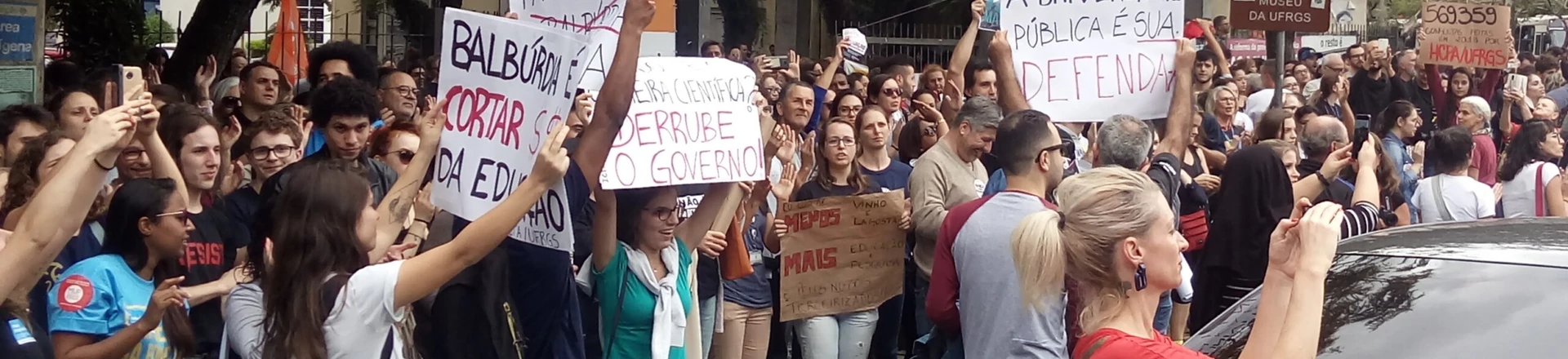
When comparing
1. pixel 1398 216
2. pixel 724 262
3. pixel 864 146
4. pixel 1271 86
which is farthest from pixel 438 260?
pixel 1271 86

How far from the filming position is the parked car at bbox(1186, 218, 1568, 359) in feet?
10.3

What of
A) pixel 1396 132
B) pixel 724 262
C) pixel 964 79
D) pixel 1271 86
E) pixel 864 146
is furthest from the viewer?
pixel 1271 86

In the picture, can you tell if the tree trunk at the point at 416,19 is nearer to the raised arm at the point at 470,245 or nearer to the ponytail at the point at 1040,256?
the raised arm at the point at 470,245

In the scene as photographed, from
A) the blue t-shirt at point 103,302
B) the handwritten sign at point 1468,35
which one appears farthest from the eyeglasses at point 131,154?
the handwritten sign at point 1468,35

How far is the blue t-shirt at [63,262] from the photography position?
430cm

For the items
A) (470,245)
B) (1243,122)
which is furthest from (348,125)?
(1243,122)

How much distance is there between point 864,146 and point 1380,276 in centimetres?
397

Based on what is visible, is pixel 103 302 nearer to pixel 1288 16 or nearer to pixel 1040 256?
pixel 1040 256

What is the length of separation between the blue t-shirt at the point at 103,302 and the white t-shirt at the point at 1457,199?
5531 millimetres

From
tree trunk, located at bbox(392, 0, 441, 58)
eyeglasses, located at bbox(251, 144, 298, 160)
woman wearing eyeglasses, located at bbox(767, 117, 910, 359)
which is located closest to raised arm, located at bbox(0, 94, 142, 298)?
eyeglasses, located at bbox(251, 144, 298, 160)

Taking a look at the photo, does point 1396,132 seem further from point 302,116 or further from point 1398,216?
point 302,116

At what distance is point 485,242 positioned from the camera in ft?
11.9

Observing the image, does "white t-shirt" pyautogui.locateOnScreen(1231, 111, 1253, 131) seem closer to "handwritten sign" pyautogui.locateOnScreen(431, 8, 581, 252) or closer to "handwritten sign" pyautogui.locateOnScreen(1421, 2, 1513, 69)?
"handwritten sign" pyautogui.locateOnScreen(1421, 2, 1513, 69)

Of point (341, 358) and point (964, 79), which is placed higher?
point (964, 79)
